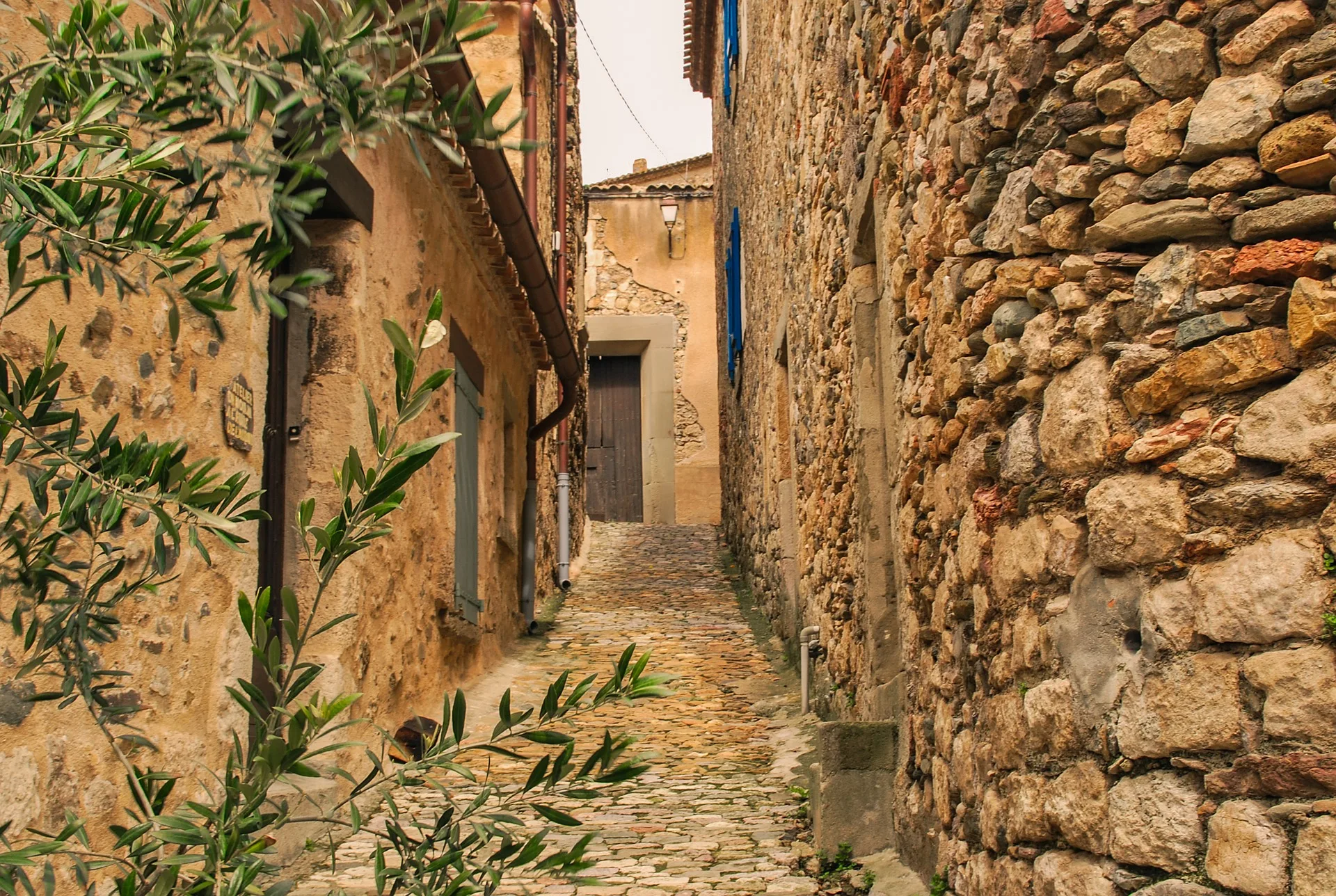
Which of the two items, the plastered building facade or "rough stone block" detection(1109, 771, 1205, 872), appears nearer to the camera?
"rough stone block" detection(1109, 771, 1205, 872)

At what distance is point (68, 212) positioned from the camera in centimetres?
147

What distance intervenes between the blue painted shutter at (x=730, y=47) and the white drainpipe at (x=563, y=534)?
3.93 metres

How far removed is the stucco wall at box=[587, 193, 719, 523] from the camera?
17984 millimetres

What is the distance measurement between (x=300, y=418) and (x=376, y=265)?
754 millimetres

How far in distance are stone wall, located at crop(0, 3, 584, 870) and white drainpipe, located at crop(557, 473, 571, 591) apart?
207cm

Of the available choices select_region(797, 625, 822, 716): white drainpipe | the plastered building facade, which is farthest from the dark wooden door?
select_region(797, 625, 822, 716): white drainpipe

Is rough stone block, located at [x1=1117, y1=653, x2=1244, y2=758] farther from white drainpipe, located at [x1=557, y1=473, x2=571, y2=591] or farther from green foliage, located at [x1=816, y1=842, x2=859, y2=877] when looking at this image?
white drainpipe, located at [x1=557, y1=473, x2=571, y2=591]

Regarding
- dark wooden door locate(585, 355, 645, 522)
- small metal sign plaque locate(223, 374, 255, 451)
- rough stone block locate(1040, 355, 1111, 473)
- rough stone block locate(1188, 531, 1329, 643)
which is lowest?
rough stone block locate(1188, 531, 1329, 643)

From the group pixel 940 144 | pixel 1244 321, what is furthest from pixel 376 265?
pixel 1244 321

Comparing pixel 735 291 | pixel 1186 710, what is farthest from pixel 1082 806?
pixel 735 291

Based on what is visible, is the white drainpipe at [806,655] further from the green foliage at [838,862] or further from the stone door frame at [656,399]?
the stone door frame at [656,399]

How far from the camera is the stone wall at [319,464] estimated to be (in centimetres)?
292

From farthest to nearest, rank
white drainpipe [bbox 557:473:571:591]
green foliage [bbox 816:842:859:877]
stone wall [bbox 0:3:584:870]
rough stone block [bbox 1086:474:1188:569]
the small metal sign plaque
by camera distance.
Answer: white drainpipe [bbox 557:473:571:591] → green foliage [bbox 816:842:859:877] → the small metal sign plaque → stone wall [bbox 0:3:584:870] → rough stone block [bbox 1086:474:1188:569]

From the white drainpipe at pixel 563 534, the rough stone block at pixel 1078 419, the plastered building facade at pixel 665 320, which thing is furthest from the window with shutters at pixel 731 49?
the rough stone block at pixel 1078 419
